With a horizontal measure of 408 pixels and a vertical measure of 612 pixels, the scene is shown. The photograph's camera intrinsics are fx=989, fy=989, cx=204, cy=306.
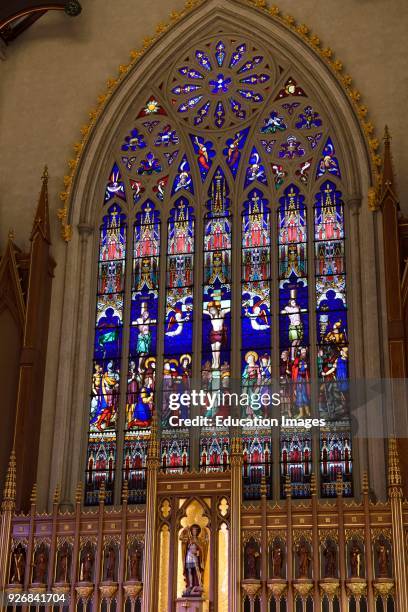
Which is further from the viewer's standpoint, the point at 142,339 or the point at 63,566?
the point at 142,339

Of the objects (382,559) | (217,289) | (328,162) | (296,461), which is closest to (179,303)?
(217,289)

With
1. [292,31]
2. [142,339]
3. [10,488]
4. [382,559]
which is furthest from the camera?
[292,31]

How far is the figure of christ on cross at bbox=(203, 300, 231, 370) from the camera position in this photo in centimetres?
1522

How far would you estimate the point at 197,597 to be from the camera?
12.0 metres

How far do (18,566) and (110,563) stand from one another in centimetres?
126

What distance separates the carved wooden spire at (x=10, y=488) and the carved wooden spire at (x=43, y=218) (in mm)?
3849

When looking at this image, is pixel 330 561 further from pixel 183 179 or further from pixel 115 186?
pixel 115 186

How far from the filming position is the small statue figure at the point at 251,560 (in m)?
12.3

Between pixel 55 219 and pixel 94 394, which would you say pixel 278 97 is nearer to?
pixel 55 219

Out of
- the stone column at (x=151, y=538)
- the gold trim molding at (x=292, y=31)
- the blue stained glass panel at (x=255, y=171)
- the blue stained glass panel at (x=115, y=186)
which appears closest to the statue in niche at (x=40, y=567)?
the stone column at (x=151, y=538)

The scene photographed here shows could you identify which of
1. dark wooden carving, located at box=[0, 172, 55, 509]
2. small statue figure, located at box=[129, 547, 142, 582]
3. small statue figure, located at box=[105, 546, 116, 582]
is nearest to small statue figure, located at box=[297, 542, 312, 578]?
small statue figure, located at box=[129, 547, 142, 582]

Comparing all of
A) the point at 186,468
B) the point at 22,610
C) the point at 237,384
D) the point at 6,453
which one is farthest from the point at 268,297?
the point at 22,610

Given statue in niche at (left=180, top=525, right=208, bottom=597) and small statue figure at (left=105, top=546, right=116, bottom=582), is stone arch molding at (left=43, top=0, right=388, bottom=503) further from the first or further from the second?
statue in niche at (left=180, top=525, right=208, bottom=597)

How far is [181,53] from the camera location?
17.8 meters
